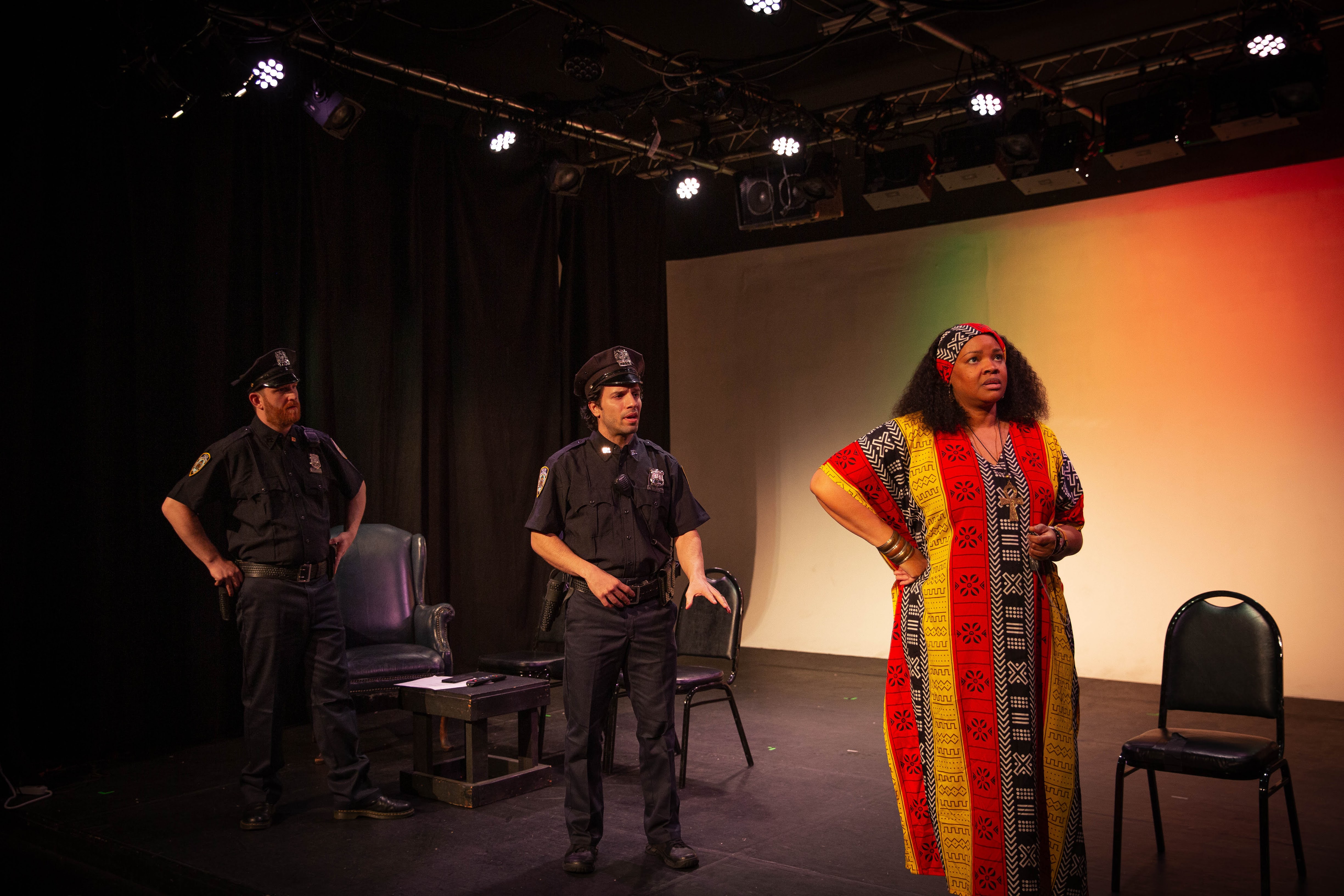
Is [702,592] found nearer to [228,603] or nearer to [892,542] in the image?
[892,542]

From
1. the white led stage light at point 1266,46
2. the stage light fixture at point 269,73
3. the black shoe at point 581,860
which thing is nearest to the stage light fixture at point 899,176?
the white led stage light at point 1266,46

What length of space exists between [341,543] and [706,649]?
1788mm

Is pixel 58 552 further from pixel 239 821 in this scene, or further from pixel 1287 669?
pixel 1287 669

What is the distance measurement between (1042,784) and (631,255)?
6221mm

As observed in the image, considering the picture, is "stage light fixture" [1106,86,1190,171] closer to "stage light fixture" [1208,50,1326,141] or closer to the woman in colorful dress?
"stage light fixture" [1208,50,1326,141]

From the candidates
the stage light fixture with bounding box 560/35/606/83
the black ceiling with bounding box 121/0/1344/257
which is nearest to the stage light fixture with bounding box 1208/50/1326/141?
the black ceiling with bounding box 121/0/1344/257

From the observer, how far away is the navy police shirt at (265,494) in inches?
161

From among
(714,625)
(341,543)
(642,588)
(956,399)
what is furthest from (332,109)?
(956,399)

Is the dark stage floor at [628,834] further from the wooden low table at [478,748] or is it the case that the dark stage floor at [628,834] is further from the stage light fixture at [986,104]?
the stage light fixture at [986,104]

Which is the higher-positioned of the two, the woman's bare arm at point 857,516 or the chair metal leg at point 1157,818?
the woman's bare arm at point 857,516

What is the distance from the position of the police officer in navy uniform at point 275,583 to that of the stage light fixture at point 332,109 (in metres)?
1.89

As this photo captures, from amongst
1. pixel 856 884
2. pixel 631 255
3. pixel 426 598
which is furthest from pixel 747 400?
pixel 856 884

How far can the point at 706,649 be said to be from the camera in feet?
16.8

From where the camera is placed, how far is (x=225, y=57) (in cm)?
528
